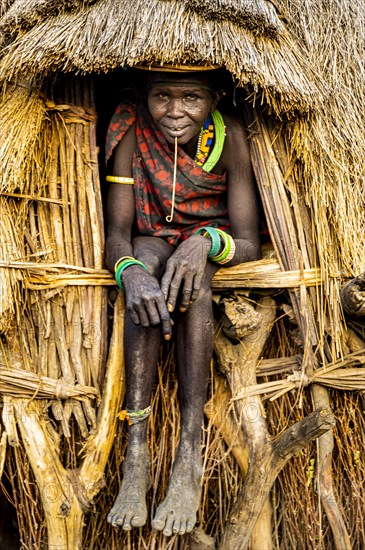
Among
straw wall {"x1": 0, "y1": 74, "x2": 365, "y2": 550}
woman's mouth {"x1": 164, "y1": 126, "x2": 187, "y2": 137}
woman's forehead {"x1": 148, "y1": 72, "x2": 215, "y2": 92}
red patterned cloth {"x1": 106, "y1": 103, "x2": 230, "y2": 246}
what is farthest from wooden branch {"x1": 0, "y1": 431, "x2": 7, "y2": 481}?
woman's forehead {"x1": 148, "y1": 72, "x2": 215, "y2": 92}

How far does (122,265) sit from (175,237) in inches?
15.8

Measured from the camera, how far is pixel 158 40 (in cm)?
284

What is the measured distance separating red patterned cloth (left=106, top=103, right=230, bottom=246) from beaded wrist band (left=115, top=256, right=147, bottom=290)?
12.5 inches

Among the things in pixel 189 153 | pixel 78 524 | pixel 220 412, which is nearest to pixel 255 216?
pixel 189 153

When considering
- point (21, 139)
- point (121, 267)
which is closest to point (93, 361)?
point (121, 267)

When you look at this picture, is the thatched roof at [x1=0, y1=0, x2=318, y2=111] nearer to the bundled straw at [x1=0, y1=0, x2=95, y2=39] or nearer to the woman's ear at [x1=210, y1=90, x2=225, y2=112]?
the bundled straw at [x1=0, y1=0, x2=95, y2=39]

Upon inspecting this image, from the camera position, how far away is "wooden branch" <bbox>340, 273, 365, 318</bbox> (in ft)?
9.58

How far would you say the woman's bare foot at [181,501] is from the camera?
279 centimetres

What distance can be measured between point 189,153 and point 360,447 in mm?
1391

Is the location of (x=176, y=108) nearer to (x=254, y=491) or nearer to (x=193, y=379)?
(x=193, y=379)

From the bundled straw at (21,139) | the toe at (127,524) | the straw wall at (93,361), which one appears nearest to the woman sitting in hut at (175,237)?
the toe at (127,524)

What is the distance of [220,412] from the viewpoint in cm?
324

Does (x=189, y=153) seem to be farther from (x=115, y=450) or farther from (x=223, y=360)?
(x=115, y=450)

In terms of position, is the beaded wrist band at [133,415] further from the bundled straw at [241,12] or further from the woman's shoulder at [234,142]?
the bundled straw at [241,12]
